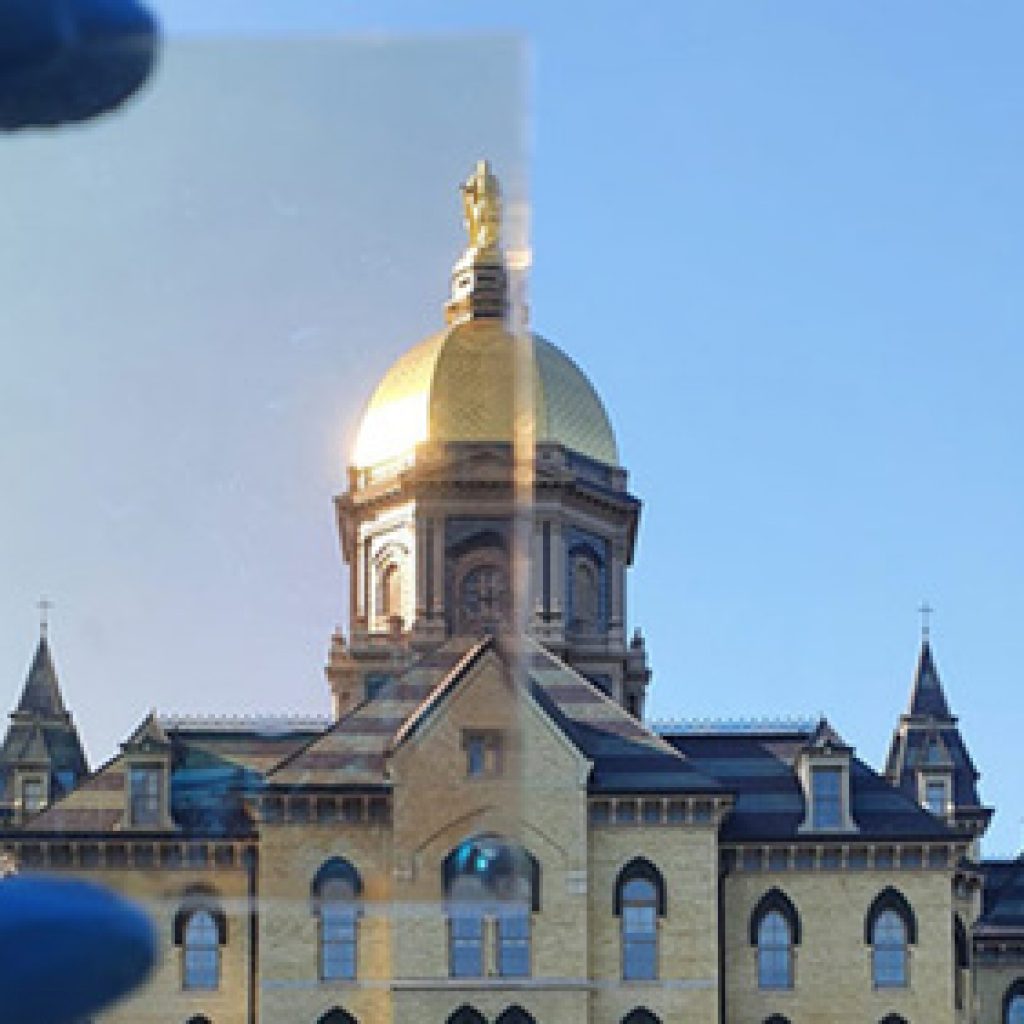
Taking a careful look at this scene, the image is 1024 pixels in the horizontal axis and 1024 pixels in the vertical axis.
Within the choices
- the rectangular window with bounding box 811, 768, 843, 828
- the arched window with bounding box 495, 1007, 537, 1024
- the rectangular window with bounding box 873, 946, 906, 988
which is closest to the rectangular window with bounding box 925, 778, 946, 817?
the rectangular window with bounding box 811, 768, 843, 828

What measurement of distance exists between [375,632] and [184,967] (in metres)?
10.5

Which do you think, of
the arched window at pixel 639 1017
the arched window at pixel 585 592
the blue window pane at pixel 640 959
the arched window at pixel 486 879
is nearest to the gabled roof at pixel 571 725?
the blue window pane at pixel 640 959

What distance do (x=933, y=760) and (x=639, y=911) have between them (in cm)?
1578

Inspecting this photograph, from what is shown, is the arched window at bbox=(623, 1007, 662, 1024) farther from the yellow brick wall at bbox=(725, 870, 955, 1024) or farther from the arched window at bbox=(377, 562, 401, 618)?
the arched window at bbox=(377, 562, 401, 618)

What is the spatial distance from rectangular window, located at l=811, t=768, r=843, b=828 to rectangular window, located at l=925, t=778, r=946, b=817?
10315 millimetres

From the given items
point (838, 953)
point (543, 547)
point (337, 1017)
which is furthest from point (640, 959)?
point (543, 547)

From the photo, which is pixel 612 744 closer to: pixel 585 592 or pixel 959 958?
pixel 959 958

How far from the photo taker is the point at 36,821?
181 feet

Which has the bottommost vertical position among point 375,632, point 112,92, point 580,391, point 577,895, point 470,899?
point 470,899

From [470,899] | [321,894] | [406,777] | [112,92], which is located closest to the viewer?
[112,92]

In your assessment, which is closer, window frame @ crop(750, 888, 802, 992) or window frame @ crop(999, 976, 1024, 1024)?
window frame @ crop(750, 888, 802, 992)

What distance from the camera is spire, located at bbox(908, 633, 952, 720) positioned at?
244 feet

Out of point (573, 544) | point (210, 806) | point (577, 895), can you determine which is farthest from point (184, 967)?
point (210, 806)

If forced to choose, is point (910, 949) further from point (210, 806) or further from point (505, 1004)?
point (210, 806)
